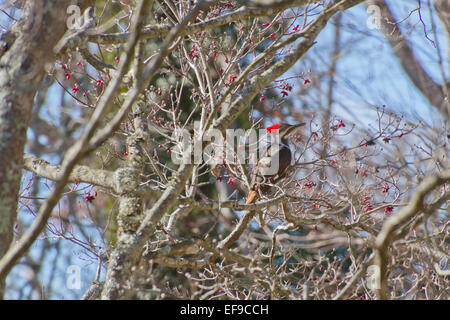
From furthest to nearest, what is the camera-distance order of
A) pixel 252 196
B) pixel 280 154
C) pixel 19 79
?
pixel 280 154 → pixel 252 196 → pixel 19 79

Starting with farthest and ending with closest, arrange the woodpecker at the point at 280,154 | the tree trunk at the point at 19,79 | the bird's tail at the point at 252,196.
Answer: the woodpecker at the point at 280,154
the bird's tail at the point at 252,196
the tree trunk at the point at 19,79

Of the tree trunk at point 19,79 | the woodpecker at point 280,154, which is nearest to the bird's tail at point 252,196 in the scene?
the woodpecker at point 280,154

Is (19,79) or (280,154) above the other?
(280,154)

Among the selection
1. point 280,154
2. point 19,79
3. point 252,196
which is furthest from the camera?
point 280,154

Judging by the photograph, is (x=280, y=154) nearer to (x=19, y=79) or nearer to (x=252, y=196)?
(x=252, y=196)

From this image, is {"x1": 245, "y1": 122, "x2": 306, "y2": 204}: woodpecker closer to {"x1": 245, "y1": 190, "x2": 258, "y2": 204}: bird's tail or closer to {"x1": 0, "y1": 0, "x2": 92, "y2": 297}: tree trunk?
{"x1": 245, "y1": 190, "x2": 258, "y2": 204}: bird's tail

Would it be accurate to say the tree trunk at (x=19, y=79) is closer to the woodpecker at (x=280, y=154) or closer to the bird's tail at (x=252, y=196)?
the bird's tail at (x=252, y=196)

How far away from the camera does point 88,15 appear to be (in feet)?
11.8

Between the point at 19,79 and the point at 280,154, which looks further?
the point at 280,154

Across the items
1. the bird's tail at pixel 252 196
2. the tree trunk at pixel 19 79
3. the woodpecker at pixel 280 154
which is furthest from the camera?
the woodpecker at pixel 280 154

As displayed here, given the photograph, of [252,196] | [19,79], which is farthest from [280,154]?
[19,79]

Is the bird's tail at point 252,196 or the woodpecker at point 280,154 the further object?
the woodpecker at point 280,154

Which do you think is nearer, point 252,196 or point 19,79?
point 19,79
